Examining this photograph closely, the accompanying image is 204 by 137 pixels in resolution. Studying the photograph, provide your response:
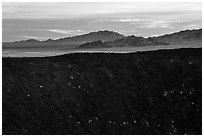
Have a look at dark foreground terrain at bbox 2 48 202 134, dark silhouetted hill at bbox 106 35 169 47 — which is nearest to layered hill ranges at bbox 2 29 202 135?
dark foreground terrain at bbox 2 48 202 134

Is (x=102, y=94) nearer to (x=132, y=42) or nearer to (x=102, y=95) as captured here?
(x=102, y=95)

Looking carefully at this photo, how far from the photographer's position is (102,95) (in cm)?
2523

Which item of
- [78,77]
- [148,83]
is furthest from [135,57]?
[78,77]

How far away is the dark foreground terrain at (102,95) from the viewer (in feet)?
74.9

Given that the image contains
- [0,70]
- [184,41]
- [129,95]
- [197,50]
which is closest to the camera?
[0,70]

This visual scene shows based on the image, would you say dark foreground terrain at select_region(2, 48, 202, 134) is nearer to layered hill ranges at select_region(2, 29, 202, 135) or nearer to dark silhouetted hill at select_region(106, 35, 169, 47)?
layered hill ranges at select_region(2, 29, 202, 135)

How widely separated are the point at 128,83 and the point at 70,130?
6.38 m

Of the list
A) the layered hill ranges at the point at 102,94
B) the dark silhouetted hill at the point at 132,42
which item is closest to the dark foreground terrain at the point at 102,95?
the layered hill ranges at the point at 102,94

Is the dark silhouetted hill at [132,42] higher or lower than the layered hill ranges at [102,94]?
higher

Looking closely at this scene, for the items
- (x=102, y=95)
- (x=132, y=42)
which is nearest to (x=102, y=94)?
(x=102, y=95)

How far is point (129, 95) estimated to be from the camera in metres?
25.8

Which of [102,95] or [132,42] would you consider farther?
[132,42]

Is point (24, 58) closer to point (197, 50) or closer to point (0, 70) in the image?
point (0, 70)

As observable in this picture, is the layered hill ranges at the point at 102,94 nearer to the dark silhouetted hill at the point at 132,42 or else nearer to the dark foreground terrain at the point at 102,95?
the dark foreground terrain at the point at 102,95
